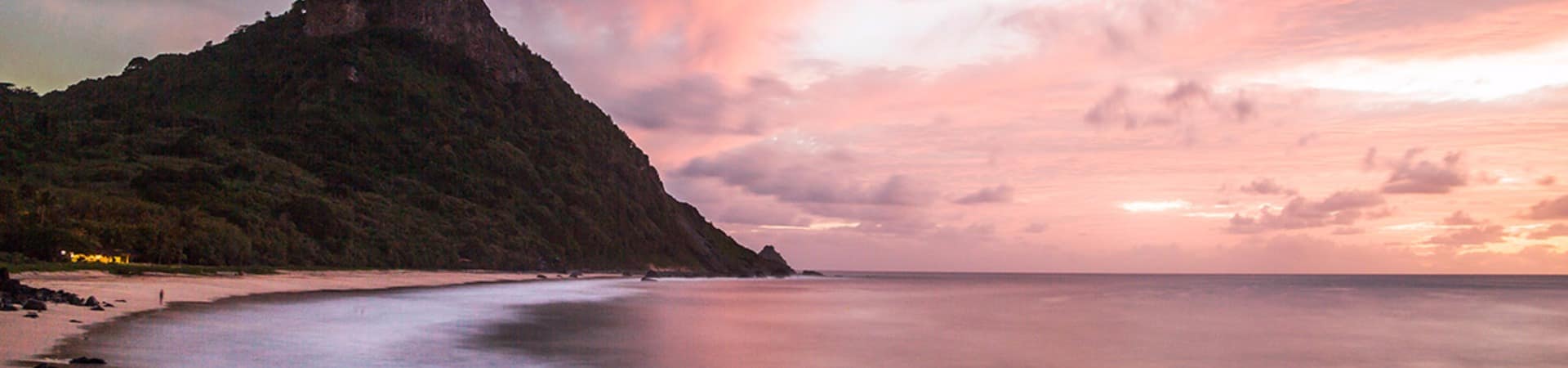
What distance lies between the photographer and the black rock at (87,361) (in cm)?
1475

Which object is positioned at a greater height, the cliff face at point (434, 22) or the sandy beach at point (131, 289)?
the cliff face at point (434, 22)

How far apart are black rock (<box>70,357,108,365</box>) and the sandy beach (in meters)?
0.24

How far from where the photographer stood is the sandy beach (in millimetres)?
16953

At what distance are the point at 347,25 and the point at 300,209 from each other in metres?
76.9

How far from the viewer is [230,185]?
8394 cm

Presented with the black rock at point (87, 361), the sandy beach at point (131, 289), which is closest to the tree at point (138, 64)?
the sandy beach at point (131, 289)

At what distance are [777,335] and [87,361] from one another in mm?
22009

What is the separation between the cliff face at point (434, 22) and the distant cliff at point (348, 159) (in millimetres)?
363

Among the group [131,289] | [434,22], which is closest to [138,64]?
[434,22]

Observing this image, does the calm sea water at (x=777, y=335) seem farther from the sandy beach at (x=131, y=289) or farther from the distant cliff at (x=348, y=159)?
the distant cliff at (x=348, y=159)

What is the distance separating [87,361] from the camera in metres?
14.9

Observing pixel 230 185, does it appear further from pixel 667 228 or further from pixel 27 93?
pixel 667 228

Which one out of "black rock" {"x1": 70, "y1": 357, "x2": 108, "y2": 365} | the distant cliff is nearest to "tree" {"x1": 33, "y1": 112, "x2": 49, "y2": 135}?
the distant cliff

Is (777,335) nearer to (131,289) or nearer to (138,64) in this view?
(131,289)
